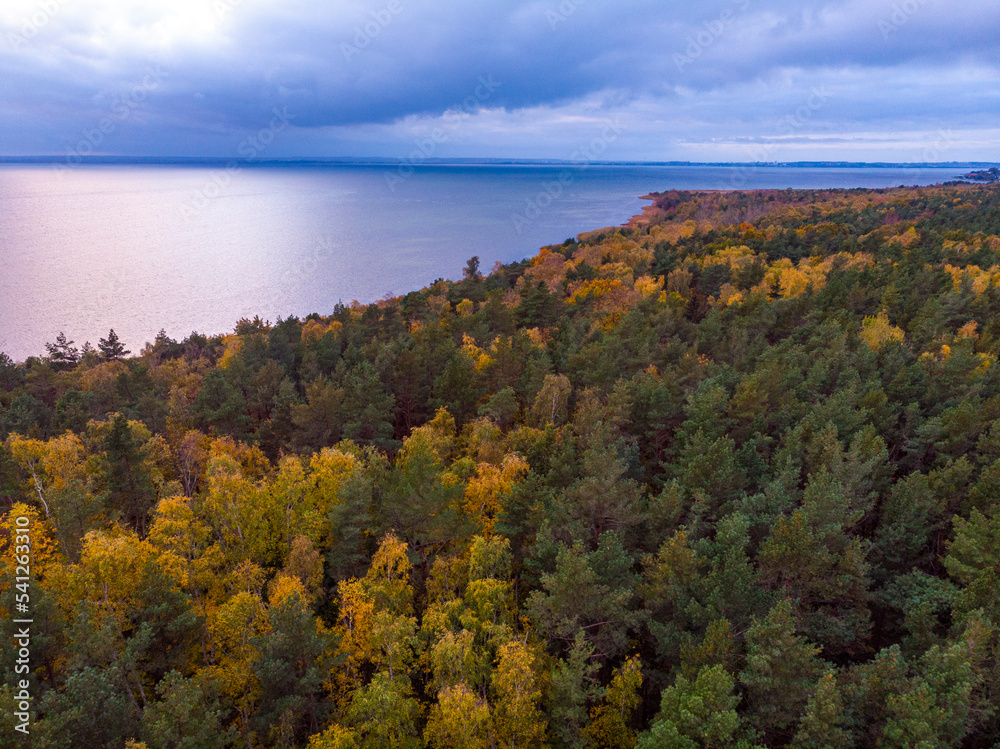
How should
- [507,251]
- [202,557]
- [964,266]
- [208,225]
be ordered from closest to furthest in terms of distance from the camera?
1. [202,557]
2. [964,266]
3. [507,251]
4. [208,225]

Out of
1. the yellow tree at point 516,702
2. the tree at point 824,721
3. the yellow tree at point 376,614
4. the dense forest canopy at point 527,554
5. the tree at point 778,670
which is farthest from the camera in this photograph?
the yellow tree at point 376,614

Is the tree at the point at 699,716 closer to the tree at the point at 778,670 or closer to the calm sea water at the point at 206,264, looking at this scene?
the tree at the point at 778,670

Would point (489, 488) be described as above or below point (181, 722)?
above

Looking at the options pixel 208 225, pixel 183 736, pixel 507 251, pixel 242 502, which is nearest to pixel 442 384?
pixel 242 502

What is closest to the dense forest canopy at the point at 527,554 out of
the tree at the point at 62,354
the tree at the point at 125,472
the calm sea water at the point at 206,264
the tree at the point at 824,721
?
the tree at the point at 824,721

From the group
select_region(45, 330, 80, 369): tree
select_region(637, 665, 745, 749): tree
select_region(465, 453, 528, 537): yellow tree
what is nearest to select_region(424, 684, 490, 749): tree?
select_region(637, 665, 745, 749): tree

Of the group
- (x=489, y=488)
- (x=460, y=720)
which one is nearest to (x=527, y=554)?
(x=489, y=488)

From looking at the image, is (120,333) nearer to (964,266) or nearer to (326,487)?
(326,487)

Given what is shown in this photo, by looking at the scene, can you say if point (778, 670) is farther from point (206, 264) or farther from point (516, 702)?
point (206, 264)

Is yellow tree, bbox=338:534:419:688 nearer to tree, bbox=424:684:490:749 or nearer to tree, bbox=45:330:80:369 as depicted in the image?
tree, bbox=424:684:490:749
